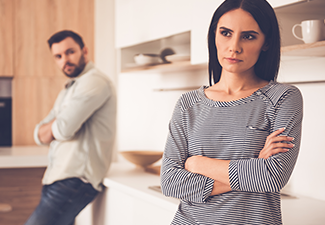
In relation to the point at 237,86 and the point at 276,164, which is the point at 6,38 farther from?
the point at 276,164

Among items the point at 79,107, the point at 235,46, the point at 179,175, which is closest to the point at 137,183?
the point at 79,107

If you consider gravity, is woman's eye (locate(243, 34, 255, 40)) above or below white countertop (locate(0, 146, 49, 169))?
above

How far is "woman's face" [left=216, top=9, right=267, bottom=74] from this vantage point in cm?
97

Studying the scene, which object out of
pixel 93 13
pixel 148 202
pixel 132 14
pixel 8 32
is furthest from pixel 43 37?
pixel 148 202

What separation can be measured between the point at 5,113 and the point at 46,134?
1.62 metres

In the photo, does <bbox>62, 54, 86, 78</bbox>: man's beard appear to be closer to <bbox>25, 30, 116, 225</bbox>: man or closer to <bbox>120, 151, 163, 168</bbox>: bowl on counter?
<bbox>25, 30, 116, 225</bbox>: man

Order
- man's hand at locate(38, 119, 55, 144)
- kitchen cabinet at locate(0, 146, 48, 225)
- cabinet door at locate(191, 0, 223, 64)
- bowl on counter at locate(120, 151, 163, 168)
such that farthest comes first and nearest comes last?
1. kitchen cabinet at locate(0, 146, 48, 225)
2. bowl on counter at locate(120, 151, 163, 168)
3. man's hand at locate(38, 119, 55, 144)
4. cabinet door at locate(191, 0, 223, 64)

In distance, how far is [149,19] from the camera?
2195mm

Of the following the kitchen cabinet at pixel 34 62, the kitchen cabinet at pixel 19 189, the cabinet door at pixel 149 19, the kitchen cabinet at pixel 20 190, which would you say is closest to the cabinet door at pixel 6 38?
the kitchen cabinet at pixel 34 62

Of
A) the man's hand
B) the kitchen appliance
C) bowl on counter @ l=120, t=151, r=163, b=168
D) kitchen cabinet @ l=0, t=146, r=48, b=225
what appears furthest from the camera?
the kitchen appliance

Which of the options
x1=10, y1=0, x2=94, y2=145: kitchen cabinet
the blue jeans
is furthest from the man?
x1=10, y1=0, x2=94, y2=145: kitchen cabinet

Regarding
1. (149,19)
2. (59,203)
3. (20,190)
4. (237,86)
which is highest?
(149,19)

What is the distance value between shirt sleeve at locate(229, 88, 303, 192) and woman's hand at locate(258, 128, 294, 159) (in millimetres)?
12

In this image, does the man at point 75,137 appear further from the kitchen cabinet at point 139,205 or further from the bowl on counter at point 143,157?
the bowl on counter at point 143,157
